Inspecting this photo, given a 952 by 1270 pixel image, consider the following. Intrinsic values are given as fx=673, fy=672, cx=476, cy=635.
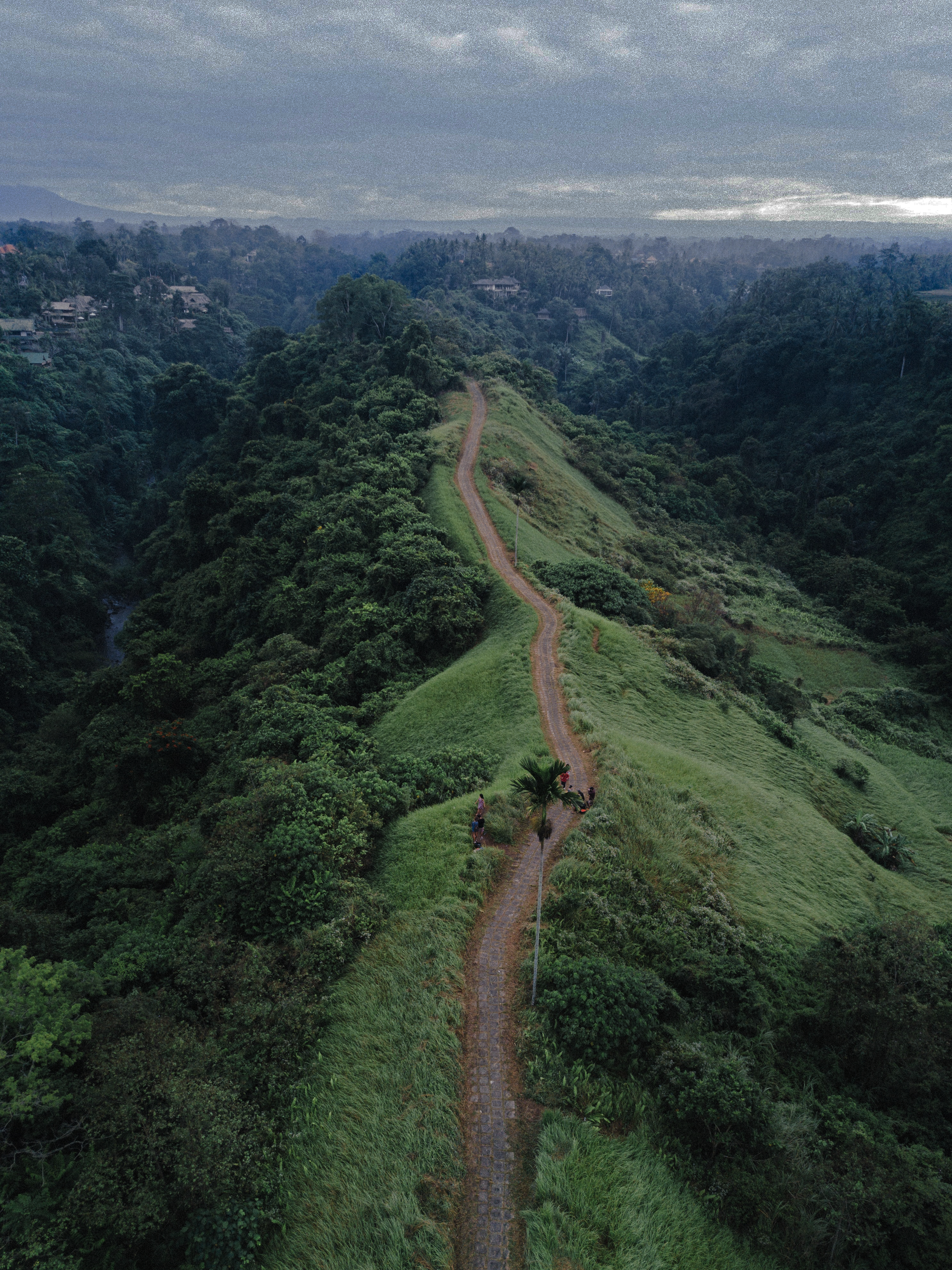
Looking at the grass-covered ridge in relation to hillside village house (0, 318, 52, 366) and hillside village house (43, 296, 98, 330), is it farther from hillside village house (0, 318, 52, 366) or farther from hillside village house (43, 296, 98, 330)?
hillside village house (43, 296, 98, 330)

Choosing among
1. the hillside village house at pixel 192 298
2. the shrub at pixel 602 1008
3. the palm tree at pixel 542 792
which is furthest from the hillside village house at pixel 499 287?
the shrub at pixel 602 1008

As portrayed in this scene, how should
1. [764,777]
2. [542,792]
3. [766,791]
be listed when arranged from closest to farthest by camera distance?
[542,792], [766,791], [764,777]

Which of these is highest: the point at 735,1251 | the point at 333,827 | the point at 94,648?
the point at 333,827

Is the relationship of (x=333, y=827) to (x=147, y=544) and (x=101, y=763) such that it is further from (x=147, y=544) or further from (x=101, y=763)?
(x=147, y=544)

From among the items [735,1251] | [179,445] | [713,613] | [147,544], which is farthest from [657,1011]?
[179,445]

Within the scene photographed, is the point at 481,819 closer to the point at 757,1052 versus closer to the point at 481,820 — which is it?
the point at 481,820

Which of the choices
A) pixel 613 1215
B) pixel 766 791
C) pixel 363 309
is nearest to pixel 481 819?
pixel 613 1215

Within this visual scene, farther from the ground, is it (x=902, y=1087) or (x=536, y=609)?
(x=536, y=609)
